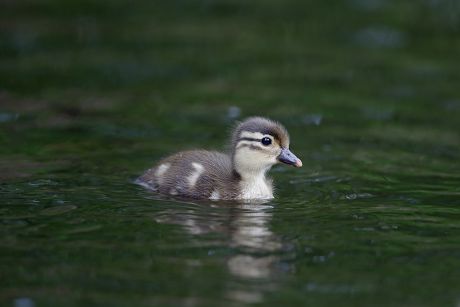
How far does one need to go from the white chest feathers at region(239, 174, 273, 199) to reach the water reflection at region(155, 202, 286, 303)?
0.61 feet

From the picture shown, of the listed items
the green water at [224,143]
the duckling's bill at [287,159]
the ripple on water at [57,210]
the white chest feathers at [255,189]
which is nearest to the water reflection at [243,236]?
the green water at [224,143]

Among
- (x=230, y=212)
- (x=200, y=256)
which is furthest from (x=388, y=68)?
(x=200, y=256)

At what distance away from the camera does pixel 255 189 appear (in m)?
10.2

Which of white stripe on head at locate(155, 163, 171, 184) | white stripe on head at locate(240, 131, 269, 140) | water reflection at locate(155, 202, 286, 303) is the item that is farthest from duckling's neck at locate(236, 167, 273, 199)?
white stripe on head at locate(155, 163, 171, 184)

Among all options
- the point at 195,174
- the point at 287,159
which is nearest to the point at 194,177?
the point at 195,174

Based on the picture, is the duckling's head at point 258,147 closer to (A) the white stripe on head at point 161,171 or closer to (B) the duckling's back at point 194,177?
(B) the duckling's back at point 194,177

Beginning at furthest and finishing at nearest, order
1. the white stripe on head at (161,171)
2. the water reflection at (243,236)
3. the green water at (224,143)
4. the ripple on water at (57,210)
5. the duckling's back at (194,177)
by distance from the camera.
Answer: the white stripe on head at (161,171) → the duckling's back at (194,177) → the ripple on water at (57,210) → the green water at (224,143) → the water reflection at (243,236)

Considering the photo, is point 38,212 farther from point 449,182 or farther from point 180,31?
point 180,31

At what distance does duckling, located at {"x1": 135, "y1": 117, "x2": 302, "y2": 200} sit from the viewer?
33.2 ft

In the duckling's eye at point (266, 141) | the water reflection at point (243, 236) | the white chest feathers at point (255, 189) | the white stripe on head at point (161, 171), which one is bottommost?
the water reflection at point (243, 236)

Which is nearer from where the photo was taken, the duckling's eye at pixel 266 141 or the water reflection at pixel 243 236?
the water reflection at pixel 243 236

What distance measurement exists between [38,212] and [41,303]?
221cm

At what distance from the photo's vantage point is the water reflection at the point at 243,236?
752 centimetres

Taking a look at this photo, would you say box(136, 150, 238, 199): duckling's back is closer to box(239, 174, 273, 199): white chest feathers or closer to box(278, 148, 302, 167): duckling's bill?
box(239, 174, 273, 199): white chest feathers
